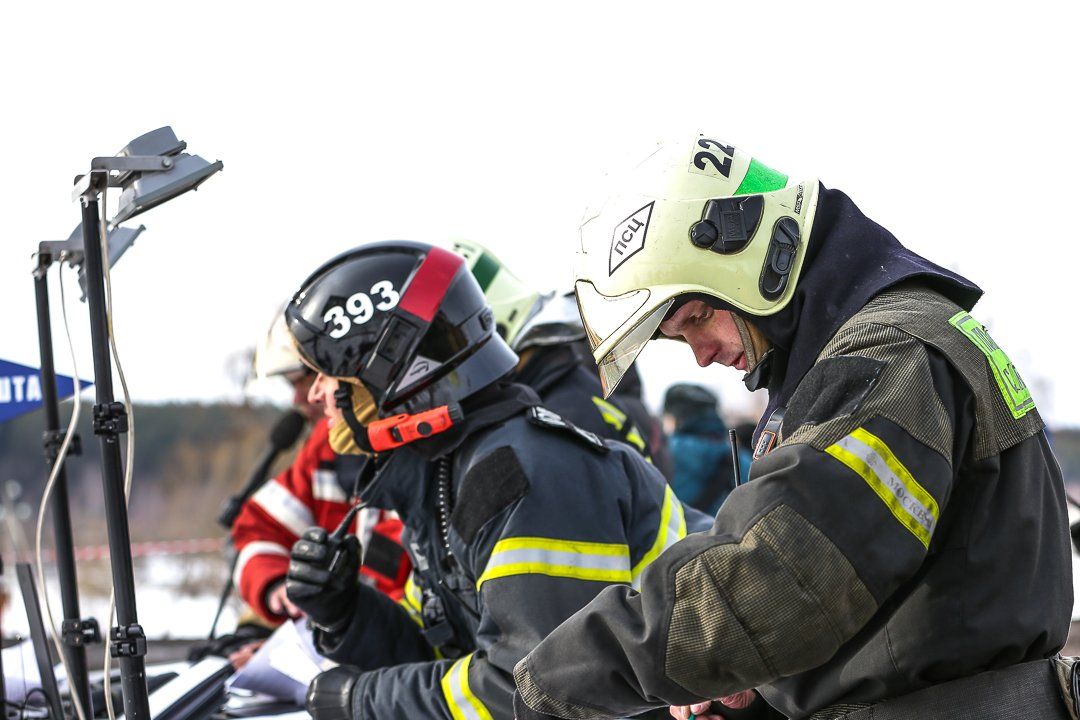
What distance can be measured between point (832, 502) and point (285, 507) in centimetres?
375

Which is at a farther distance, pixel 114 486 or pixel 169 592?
pixel 169 592

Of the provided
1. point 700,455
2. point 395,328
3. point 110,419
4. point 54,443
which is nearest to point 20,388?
point 54,443

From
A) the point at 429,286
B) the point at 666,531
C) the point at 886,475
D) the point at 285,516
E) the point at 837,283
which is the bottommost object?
the point at 285,516

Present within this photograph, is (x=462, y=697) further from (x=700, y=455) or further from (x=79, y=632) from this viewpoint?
(x=700, y=455)

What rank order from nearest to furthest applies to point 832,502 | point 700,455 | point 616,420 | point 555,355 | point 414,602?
point 832,502 < point 414,602 < point 616,420 < point 555,355 < point 700,455

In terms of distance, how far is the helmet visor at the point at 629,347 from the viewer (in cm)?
229

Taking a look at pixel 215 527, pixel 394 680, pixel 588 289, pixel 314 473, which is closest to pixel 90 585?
pixel 215 527

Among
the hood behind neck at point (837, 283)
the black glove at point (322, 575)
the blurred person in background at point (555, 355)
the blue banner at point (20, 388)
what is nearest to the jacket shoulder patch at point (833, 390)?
the hood behind neck at point (837, 283)

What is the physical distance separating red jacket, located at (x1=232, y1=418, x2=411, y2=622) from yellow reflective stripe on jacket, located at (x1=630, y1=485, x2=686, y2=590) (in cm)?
189

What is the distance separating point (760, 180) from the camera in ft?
7.64

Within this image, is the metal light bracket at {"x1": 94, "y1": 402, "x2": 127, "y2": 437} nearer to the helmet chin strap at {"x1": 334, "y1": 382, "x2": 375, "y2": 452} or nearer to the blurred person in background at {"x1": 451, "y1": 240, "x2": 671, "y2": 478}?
the helmet chin strap at {"x1": 334, "y1": 382, "x2": 375, "y2": 452}

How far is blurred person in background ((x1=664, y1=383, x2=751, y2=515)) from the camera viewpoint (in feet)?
22.0

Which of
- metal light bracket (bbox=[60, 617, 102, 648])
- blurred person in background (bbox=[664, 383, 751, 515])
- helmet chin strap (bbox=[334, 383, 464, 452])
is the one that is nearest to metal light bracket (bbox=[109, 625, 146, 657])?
metal light bracket (bbox=[60, 617, 102, 648])

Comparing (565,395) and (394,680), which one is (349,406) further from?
(565,395)
